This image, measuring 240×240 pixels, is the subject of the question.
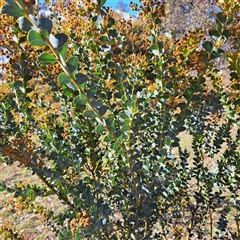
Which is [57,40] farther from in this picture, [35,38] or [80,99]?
[80,99]

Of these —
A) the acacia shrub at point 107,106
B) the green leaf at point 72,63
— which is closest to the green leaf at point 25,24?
the acacia shrub at point 107,106

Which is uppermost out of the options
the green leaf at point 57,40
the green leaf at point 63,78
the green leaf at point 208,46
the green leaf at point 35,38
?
the green leaf at point 208,46

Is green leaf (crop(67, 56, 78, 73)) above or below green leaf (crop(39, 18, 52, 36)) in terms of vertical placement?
below

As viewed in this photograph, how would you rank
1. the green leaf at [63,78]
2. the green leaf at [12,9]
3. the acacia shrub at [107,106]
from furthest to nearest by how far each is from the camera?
the acacia shrub at [107,106], the green leaf at [63,78], the green leaf at [12,9]

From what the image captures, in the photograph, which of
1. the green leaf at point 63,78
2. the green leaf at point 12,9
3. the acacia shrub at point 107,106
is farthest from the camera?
the acacia shrub at point 107,106

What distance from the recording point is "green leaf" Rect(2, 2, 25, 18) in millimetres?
549

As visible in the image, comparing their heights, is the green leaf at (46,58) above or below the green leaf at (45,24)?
below

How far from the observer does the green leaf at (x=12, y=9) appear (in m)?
0.55

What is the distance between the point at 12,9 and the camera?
1.82 ft

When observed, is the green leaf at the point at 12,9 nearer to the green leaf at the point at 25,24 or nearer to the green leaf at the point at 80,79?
the green leaf at the point at 25,24

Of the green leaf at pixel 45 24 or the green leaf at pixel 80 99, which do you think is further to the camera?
the green leaf at pixel 80 99

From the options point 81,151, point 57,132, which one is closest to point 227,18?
point 81,151

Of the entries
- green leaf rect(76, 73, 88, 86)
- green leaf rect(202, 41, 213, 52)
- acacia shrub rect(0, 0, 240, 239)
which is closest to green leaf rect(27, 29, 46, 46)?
acacia shrub rect(0, 0, 240, 239)

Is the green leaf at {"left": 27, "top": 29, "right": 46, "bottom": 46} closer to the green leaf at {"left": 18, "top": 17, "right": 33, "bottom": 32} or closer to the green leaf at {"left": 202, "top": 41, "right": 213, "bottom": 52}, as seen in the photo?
the green leaf at {"left": 18, "top": 17, "right": 33, "bottom": 32}
